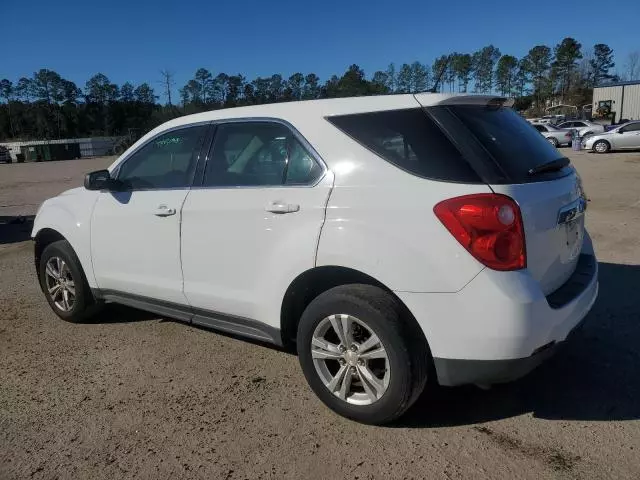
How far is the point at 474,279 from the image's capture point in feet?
8.18

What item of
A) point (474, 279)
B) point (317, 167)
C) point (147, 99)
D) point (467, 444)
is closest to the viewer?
point (474, 279)

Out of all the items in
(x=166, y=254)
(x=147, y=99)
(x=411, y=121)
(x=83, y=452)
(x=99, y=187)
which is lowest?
(x=83, y=452)

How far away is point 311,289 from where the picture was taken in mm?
3188

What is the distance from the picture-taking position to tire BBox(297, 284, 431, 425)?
2.72 meters

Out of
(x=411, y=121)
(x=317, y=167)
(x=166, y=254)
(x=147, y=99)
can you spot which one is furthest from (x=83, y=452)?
(x=147, y=99)

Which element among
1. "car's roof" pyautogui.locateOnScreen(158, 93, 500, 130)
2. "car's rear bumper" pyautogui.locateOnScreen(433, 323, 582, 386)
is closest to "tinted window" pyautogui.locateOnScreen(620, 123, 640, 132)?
"car's roof" pyautogui.locateOnScreen(158, 93, 500, 130)

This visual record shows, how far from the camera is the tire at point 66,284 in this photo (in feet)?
15.0

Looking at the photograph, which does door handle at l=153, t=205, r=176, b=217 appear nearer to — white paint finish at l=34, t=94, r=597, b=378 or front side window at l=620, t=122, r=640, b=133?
white paint finish at l=34, t=94, r=597, b=378

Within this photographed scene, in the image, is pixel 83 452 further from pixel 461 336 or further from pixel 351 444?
pixel 461 336

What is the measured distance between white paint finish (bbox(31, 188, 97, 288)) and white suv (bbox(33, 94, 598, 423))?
716 millimetres

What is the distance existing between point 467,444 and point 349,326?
2.82 ft

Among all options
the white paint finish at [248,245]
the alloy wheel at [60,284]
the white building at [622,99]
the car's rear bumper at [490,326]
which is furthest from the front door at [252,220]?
the white building at [622,99]

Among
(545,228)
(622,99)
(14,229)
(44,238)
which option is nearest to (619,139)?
(14,229)

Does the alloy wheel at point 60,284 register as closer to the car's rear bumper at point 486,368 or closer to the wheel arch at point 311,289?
the wheel arch at point 311,289
